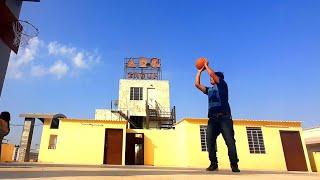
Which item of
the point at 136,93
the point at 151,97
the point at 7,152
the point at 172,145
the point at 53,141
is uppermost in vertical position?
the point at 136,93

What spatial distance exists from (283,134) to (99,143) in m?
14.2

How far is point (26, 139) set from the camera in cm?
2269

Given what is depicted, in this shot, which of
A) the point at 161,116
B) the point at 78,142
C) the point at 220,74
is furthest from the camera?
the point at 161,116

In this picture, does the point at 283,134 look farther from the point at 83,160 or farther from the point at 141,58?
the point at 141,58

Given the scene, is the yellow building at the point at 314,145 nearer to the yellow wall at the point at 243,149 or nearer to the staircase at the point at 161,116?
the yellow wall at the point at 243,149

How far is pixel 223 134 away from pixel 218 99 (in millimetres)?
701

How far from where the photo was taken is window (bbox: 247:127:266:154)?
795 inches

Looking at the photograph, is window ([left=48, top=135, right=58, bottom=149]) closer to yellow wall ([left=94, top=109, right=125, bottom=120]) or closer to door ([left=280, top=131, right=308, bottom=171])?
yellow wall ([left=94, top=109, right=125, bottom=120])

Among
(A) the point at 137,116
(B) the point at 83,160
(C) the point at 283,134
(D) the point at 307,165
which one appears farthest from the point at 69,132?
(D) the point at 307,165

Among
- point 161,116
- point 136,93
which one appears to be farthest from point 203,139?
point 136,93

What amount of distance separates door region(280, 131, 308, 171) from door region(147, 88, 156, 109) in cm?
1413

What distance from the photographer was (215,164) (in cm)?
545

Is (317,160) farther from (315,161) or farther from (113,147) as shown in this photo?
(113,147)

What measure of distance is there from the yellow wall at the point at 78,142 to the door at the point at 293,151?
40.3 ft
